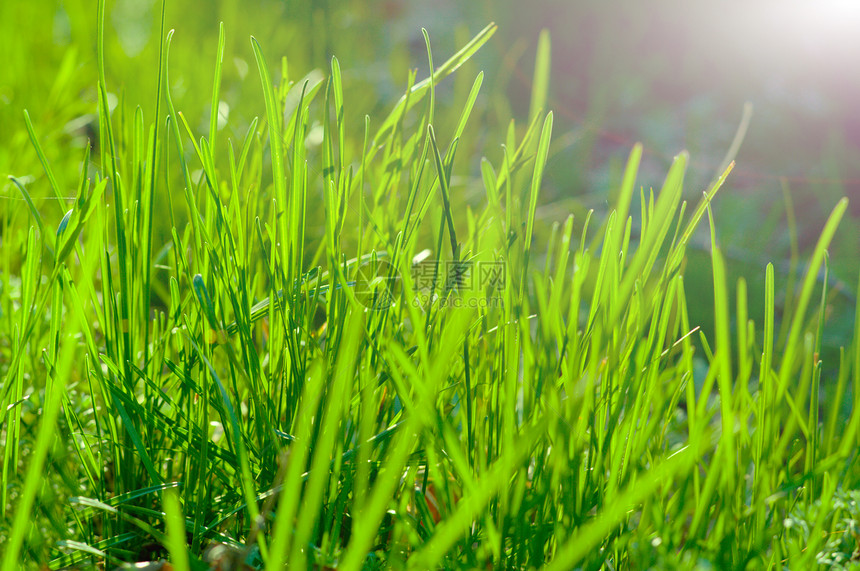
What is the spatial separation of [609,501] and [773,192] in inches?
54.9

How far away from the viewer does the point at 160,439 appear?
22.1 inches

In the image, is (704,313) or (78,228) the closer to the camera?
(78,228)

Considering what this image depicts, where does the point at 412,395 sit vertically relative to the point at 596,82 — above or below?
below

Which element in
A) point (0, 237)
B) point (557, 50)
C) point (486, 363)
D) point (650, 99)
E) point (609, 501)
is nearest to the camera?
point (609, 501)

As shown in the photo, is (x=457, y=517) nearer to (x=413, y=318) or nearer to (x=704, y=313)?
(x=413, y=318)

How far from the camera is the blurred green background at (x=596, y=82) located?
4.35 feet

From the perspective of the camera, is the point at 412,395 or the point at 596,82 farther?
the point at 596,82

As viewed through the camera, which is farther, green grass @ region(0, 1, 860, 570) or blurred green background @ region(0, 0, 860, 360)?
blurred green background @ region(0, 0, 860, 360)

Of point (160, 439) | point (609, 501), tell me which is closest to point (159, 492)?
point (160, 439)

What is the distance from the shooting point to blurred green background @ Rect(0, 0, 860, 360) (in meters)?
1.33

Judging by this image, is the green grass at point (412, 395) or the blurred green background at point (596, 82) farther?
the blurred green background at point (596, 82)

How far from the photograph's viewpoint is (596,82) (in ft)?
6.43

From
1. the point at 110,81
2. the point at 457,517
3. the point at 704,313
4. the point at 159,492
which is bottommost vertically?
the point at 704,313

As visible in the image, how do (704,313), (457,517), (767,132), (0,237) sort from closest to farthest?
(457,517) < (0,237) < (704,313) < (767,132)
